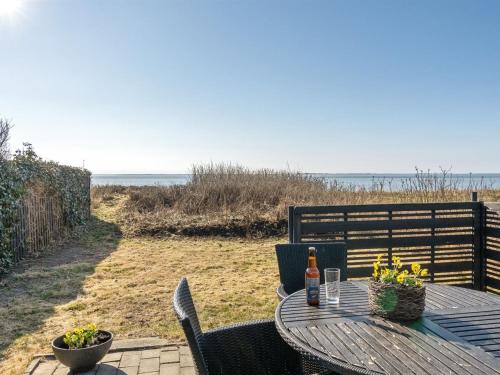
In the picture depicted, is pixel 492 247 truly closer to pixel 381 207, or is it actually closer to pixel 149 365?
pixel 381 207

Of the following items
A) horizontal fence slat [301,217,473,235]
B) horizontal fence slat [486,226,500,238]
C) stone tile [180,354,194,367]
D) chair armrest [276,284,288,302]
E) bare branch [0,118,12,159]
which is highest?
bare branch [0,118,12,159]

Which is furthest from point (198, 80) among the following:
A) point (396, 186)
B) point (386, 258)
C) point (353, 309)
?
point (353, 309)

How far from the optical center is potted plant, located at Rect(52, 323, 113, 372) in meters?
2.58

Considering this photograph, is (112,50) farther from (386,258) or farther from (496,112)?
(496,112)

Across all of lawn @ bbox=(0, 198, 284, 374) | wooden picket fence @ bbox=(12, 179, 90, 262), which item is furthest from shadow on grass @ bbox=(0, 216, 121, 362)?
wooden picket fence @ bbox=(12, 179, 90, 262)

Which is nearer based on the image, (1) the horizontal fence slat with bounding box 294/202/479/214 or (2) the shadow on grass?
(2) the shadow on grass

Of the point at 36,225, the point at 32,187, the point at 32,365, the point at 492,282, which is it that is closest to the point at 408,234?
the point at 492,282

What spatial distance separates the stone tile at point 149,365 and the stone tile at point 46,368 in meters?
0.59

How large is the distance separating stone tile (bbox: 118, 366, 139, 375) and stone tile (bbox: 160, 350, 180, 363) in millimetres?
193

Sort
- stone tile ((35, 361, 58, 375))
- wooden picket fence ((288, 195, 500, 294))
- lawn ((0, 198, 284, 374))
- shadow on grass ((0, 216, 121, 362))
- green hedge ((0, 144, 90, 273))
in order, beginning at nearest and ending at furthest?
stone tile ((35, 361, 58, 375)) → lawn ((0, 198, 284, 374)) → shadow on grass ((0, 216, 121, 362)) → wooden picket fence ((288, 195, 500, 294)) → green hedge ((0, 144, 90, 273))

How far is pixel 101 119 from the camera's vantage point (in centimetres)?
1158

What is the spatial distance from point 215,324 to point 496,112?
468 inches

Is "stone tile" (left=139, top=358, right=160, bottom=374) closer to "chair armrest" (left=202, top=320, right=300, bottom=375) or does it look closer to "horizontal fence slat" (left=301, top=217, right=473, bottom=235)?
"chair armrest" (left=202, top=320, right=300, bottom=375)

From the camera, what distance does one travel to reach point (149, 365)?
277cm
